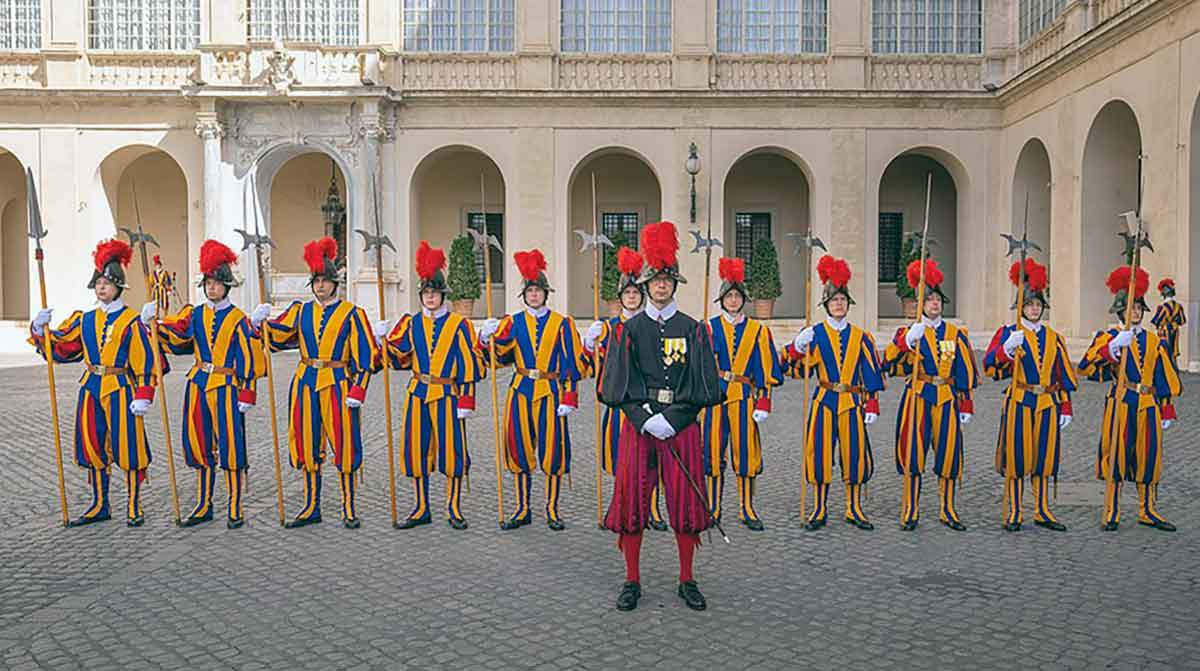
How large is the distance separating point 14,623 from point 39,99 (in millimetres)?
23159

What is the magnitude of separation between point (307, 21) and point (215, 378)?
19.8 m

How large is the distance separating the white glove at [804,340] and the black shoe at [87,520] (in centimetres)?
521

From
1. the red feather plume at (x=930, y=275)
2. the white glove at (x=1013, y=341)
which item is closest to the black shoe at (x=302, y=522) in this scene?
the red feather plume at (x=930, y=275)

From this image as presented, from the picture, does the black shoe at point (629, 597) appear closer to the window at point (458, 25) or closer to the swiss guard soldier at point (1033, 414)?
the swiss guard soldier at point (1033, 414)

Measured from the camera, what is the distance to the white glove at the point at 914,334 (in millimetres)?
7164

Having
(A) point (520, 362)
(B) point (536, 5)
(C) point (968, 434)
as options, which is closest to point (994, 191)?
(B) point (536, 5)

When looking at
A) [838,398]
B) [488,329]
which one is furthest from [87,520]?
[838,398]

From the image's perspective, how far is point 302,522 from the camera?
734cm

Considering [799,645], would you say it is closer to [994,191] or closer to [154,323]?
[154,323]

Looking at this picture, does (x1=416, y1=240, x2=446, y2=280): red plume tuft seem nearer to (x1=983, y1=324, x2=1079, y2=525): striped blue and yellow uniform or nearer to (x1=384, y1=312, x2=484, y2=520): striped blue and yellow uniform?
(x1=384, y1=312, x2=484, y2=520): striped blue and yellow uniform

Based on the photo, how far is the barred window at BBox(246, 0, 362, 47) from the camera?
24766 mm

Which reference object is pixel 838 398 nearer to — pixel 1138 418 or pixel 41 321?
pixel 1138 418

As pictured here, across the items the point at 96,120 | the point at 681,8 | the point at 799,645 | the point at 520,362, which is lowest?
the point at 799,645

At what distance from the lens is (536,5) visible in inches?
966
